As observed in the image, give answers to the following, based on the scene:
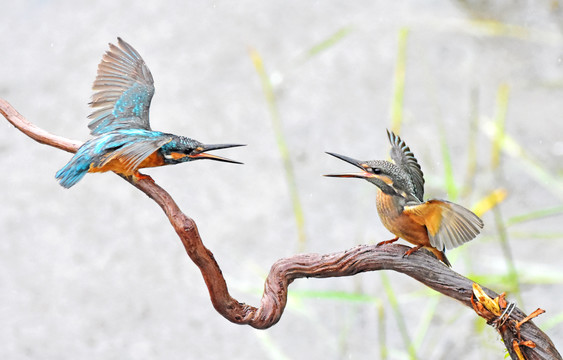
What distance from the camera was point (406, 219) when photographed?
33.1 inches

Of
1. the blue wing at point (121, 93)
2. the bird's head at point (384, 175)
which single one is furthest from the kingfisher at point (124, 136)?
the bird's head at point (384, 175)

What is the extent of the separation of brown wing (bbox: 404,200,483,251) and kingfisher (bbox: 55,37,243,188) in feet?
0.66

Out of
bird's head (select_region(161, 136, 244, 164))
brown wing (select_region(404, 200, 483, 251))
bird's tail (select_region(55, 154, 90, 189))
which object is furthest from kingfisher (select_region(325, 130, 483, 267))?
bird's tail (select_region(55, 154, 90, 189))

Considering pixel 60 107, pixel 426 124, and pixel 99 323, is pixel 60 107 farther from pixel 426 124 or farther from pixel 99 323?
pixel 426 124

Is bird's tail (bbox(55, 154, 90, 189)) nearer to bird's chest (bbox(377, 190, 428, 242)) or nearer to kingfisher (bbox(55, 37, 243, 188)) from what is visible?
kingfisher (bbox(55, 37, 243, 188))

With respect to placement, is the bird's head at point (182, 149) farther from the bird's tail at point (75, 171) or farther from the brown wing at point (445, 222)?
the brown wing at point (445, 222)

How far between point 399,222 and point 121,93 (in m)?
0.35

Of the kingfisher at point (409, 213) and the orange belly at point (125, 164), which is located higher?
the kingfisher at point (409, 213)

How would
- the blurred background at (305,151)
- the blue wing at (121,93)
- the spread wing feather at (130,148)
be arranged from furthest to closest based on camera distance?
the blurred background at (305,151)
the blue wing at (121,93)
the spread wing feather at (130,148)

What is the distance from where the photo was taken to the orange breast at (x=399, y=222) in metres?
0.84

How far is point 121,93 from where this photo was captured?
965 mm

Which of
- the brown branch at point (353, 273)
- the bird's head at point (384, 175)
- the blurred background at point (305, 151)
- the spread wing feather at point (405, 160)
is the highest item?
the blurred background at point (305, 151)

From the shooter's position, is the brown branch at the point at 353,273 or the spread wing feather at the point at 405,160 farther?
the spread wing feather at the point at 405,160

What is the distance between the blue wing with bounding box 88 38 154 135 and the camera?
92cm
